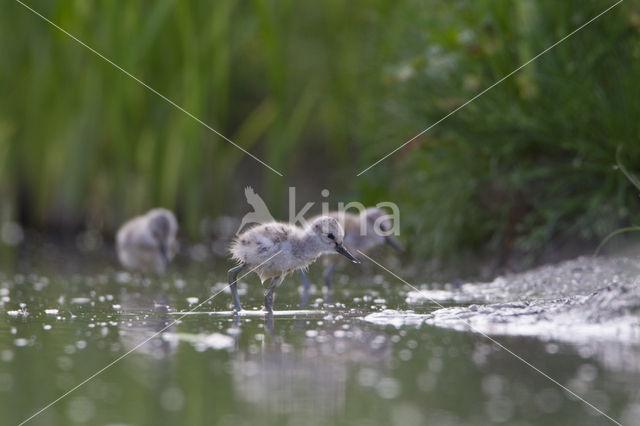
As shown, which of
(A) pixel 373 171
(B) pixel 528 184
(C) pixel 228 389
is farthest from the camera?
(A) pixel 373 171

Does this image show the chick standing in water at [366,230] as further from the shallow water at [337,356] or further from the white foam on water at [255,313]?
the white foam on water at [255,313]

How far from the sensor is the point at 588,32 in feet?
21.1

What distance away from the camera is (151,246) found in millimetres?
7305

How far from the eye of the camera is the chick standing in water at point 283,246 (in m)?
5.47

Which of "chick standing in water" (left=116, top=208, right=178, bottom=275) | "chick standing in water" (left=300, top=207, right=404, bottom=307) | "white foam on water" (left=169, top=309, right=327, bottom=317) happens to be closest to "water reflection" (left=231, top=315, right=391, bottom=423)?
"white foam on water" (left=169, top=309, right=327, bottom=317)

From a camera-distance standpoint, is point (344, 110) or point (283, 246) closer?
point (283, 246)

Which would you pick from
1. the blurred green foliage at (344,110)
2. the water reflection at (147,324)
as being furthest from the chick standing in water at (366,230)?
the water reflection at (147,324)

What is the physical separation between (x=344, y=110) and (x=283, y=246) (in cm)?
510

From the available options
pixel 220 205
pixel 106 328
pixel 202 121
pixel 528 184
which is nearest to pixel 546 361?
pixel 106 328

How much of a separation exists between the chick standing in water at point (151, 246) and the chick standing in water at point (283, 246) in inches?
69.8

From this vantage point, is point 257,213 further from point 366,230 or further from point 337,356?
point 337,356

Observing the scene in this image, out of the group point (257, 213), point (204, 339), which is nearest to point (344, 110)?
point (257, 213)

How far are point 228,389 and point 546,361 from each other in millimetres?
1254

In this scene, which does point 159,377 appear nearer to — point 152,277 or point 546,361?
point 546,361
